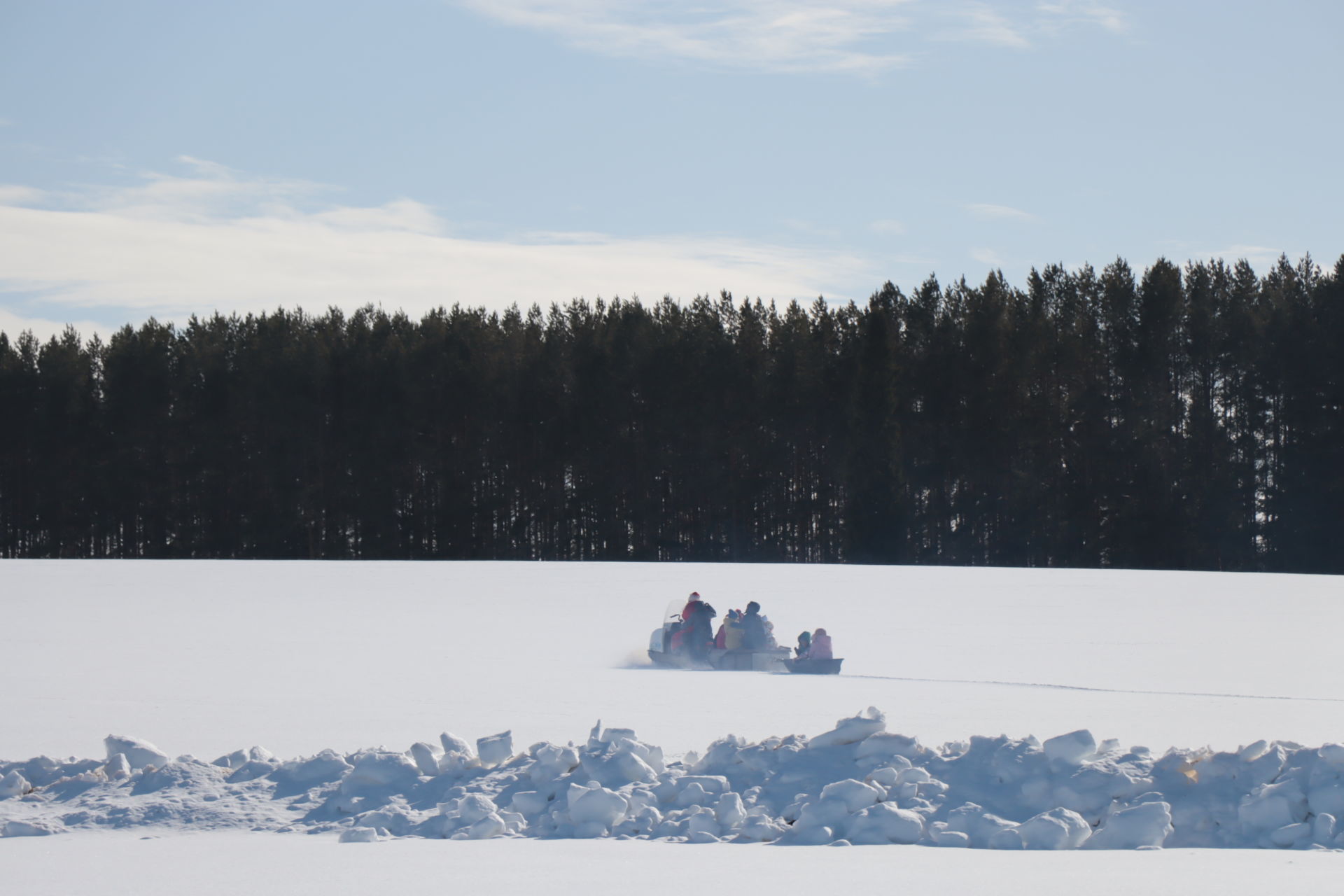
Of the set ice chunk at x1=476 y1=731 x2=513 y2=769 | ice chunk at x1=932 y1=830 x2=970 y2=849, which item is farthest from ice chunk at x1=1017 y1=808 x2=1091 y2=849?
ice chunk at x1=476 y1=731 x2=513 y2=769

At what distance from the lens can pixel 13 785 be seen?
809 centimetres

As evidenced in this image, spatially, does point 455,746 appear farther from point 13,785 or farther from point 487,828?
point 13,785

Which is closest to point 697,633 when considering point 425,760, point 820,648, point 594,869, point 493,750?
point 820,648

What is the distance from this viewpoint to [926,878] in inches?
248

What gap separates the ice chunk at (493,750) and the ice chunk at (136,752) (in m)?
2.11

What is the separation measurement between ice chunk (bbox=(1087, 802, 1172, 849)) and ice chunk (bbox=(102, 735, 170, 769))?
5.95 meters

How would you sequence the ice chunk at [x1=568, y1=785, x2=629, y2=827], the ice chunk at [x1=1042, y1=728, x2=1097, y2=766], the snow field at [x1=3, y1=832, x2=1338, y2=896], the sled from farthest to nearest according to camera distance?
the sled < the ice chunk at [x1=1042, y1=728, x2=1097, y2=766] < the ice chunk at [x1=568, y1=785, x2=629, y2=827] < the snow field at [x1=3, y1=832, x2=1338, y2=896]

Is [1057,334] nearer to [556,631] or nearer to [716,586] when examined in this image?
[716,586]

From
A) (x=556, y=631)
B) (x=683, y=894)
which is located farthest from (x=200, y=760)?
(x=556, y=631)

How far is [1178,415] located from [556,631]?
3759cm

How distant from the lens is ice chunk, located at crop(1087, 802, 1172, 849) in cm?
717

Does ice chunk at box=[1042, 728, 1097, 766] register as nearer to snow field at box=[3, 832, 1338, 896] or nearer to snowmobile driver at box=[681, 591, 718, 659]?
snow field at box=[3, 832, 1338, 896]

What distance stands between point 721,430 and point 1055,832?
47882mm

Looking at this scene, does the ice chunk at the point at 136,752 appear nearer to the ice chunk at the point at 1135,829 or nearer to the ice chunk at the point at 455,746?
the ice chunk at the point at 455,746
